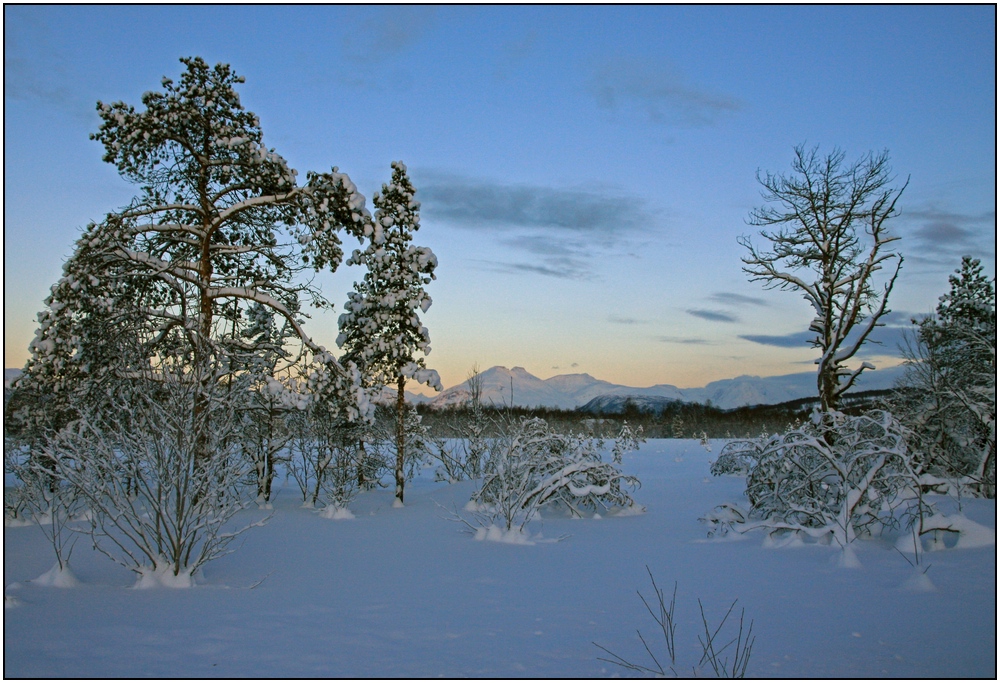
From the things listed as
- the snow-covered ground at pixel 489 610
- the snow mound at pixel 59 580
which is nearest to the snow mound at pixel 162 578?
the snow-covered ground at pixel 489 610

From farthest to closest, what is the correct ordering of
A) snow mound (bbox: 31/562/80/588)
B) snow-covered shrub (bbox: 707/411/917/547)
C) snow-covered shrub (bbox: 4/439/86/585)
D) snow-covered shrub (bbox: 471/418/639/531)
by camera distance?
A: snow-covered shrub (bbox: 4/439/86/585) → snow-covered shrub (bbox: 471/418/639/531) → snow-covered shrub (bbox: 707/411/917/547) → snow mound (bbox: 31/562/80/588)

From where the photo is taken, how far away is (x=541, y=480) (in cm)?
1566

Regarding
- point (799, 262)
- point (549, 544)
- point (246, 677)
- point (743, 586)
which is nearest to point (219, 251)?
point (549, 544)

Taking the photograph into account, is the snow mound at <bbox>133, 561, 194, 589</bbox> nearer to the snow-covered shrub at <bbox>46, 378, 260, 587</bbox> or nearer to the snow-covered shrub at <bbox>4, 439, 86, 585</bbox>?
the snow-covered shrub at <bbox>46, 378, 260, 587</bbox>

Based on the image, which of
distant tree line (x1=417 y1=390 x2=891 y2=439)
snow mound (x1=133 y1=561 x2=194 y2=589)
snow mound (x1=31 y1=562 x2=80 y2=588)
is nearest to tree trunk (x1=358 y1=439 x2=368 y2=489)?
snow mound (x1=133 y1=561 x2=194 y2=589)

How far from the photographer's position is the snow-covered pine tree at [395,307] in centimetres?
1989

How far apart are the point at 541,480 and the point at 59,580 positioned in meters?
10.0

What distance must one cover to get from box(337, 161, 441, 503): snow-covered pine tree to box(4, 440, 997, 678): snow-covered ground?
8.22 meters

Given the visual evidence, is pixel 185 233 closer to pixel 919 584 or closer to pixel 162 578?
pixel 162 578

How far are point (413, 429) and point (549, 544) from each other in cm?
1169

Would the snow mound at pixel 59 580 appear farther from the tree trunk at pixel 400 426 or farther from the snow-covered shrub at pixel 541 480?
the tree trunk at pixel 400 426

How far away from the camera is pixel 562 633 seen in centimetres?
643

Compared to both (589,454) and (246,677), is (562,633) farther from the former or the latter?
(589,454)

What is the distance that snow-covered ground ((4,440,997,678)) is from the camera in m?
5.41
